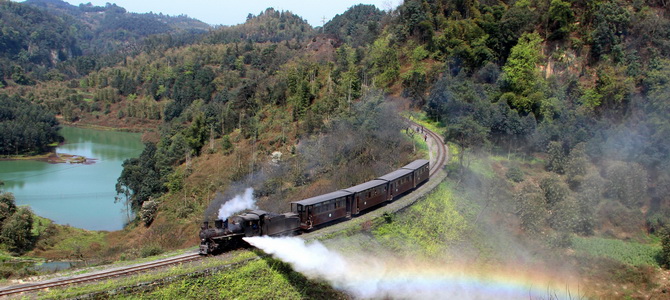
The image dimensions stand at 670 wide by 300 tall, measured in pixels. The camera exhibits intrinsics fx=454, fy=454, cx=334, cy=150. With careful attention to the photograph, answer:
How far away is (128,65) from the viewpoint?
4688 inches

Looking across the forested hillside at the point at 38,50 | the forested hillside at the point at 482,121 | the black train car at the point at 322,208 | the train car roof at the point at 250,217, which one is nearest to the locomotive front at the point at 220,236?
the train car roof at the point at 250,217

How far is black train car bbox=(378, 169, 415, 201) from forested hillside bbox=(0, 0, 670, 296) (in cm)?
318

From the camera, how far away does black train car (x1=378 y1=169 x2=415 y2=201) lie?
73.3ft

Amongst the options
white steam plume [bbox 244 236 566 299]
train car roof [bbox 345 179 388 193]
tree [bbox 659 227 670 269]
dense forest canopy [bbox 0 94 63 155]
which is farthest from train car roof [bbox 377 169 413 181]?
dense forest canopy [bbox 0 94 63 155]

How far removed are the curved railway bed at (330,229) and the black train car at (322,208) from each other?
41cm

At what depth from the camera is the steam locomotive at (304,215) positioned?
51.3 ft

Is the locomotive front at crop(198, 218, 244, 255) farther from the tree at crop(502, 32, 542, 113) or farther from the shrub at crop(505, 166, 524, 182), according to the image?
the tree at crop(502, 32, 542, 113)

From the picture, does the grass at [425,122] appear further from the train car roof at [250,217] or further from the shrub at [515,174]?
the train car roof at [250,217]

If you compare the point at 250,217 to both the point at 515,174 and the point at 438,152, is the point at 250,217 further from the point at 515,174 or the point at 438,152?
the point at 438,152

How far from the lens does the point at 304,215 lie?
17547 millimetres

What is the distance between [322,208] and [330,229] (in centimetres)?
99

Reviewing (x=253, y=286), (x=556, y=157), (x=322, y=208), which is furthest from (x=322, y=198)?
(x=556, y=157)

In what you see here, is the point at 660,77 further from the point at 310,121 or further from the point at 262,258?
the point at 262,258

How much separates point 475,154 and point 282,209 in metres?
14.3
